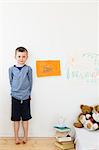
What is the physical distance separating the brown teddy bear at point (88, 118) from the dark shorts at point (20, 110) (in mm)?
521

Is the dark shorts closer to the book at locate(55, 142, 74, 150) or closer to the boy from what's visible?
the boy

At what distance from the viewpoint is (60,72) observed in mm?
2691

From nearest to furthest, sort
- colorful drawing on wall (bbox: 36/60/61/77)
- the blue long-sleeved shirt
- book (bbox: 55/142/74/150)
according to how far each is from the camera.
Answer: book (bbox: 55/142/74/150) → the blue long-sleeved shirt → colorful drawing on wall (bbox: 36/60/61/77)

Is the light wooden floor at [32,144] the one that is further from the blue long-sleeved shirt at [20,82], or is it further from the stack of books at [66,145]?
the blue long-sleeved shirt at [20,82]

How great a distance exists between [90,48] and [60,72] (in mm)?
404

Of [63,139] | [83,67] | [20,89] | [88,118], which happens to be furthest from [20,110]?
[83,67]

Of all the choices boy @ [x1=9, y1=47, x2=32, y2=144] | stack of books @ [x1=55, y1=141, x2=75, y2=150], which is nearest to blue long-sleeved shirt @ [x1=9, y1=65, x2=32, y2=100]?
boy @ [x1=9, y1=47, x2=32, y2=144]

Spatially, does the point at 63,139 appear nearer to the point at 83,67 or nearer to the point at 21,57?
the point at 83,67

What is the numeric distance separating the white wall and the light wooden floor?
0.33 ft

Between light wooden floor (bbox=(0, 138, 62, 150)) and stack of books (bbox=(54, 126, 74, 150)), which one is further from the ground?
stack of books (bbox=(54, 126, 74, 150))

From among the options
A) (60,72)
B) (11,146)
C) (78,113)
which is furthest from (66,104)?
(11,146)

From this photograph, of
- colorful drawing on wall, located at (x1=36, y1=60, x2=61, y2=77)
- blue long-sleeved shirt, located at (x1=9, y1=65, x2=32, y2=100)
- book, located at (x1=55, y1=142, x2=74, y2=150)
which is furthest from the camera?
colorful drawing on wall, located at (x1=36, y1=60, x2=61, y2=77)

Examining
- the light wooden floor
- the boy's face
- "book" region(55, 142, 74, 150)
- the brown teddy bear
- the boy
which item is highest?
the boy's face

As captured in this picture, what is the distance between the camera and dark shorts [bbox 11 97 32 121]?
2.57 m
